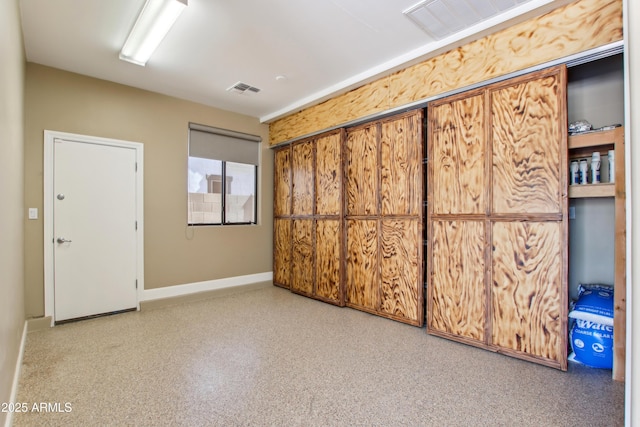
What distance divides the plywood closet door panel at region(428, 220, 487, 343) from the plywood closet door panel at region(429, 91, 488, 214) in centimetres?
21

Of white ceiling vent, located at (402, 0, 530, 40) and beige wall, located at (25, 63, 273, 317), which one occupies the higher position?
white ceiling vent, located at (402, 0, 530, 40)

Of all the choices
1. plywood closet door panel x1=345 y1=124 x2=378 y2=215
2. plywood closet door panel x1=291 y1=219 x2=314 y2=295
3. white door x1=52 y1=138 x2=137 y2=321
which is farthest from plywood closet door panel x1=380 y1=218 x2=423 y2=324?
white door x1=52 y1=138 x2=137 y2=321

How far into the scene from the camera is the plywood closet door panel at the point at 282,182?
Answer: 5211 mm

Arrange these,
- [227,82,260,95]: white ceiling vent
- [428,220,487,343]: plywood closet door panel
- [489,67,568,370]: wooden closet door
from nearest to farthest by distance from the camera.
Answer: [489,67,568,370]: wooden closet door < [428,220,487,343]: plywood closet door panel < [227,82,260,95]: white ceiling vent

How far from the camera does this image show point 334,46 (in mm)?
3115

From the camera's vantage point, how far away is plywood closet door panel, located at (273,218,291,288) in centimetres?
522

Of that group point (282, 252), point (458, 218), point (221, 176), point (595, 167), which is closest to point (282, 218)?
point (282, 252)

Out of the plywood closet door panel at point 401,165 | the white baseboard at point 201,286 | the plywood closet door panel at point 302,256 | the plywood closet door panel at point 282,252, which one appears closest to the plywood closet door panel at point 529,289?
the plywood closet door panel at point 401,165

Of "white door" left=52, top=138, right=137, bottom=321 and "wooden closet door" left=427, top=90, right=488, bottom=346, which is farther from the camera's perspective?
"white door" left=52, top=138, right=137, bottom=321

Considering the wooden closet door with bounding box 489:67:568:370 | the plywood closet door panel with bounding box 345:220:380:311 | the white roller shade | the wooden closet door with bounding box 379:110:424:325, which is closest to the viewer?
the wooden closet door with bounding box 489:67:568:370

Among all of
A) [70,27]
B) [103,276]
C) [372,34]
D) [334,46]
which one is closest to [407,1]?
[372,34]

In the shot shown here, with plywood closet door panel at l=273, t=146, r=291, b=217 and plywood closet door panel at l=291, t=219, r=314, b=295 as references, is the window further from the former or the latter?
plywood closet door panel at l=291, t=219, r=314, b=295

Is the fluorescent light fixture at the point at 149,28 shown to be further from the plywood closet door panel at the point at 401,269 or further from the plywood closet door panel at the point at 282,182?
the plywood closet door panel at the point at 401,269

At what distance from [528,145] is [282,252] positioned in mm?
3884
